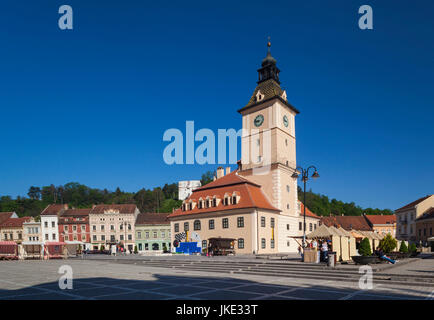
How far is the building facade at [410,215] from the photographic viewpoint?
64.6 meters

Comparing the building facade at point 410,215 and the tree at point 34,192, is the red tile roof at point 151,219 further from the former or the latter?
the tree at point 34,192

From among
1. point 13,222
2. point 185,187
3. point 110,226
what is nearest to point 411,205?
point 110,226

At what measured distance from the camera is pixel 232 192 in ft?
Result: 143

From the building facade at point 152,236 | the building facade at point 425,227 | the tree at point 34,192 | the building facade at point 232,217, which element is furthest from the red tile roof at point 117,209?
the tree at point 34,192

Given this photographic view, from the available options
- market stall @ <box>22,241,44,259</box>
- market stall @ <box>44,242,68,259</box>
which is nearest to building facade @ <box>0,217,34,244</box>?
market stall @ <box>22,241,44,259</box>

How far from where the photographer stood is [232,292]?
42.7 feet

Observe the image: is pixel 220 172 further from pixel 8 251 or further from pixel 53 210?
pixel 53 210

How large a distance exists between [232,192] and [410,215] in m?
44.9

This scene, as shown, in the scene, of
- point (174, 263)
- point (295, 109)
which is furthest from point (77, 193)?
point (174, 263)

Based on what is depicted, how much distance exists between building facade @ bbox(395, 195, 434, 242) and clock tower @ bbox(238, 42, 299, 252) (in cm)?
3188

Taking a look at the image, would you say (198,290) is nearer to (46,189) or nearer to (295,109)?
(295,109)

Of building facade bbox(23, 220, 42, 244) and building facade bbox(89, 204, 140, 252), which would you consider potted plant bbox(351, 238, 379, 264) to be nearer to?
building facade bbox(89, 204, 140, 252)
